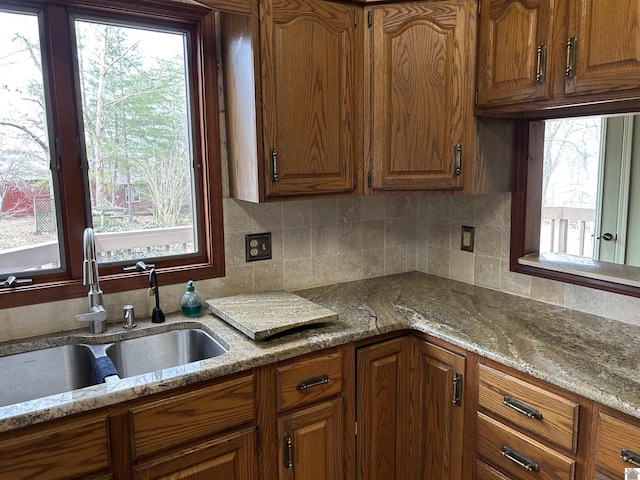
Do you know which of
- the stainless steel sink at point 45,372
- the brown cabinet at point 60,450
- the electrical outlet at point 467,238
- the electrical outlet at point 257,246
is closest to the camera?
Answer: the brown cabinet at point 60,450

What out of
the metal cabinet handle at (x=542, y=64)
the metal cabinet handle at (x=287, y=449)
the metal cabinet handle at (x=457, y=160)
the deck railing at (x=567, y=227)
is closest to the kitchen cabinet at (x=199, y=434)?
the metal cabinet handle at (x=287, y=449)

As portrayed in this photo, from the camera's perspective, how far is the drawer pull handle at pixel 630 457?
1191 millimetres

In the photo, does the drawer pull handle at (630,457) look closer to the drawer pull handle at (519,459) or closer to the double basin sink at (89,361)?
the drawer pull handle at (519,459)

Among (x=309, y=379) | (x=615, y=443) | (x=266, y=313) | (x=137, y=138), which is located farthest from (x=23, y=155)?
(x=615, y=443)

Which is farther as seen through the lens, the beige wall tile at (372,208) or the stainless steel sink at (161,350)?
the beige wall tile at (372,208)

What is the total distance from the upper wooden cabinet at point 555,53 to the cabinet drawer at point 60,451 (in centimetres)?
167

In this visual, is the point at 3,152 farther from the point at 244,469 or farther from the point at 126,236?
the point at 244,469

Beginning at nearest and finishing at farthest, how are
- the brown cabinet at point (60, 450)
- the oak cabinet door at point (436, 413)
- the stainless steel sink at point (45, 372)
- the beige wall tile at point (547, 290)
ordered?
1. the brown cabinet at point (60, 450)
2. the stainless steel sink at point (45, 372)
3. the oak cabinet door at point (436, 413)
4. the beige wall tile at point (547, 290)

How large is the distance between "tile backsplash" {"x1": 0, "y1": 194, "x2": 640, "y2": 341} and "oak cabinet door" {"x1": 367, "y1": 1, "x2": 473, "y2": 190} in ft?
1.34

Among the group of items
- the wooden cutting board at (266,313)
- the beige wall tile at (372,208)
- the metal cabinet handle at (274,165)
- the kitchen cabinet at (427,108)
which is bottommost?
the wooden cutting board at (266,313)

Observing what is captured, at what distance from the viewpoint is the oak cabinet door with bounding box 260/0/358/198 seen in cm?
174

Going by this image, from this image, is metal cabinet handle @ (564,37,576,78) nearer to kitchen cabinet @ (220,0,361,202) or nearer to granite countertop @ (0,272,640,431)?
kitchen cabinet @ (220,0,361,202)

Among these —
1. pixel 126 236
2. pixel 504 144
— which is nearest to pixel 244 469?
pixel 126 236

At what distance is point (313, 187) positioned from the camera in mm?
1875
